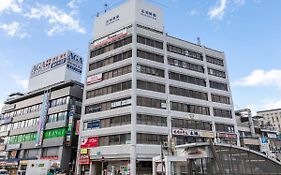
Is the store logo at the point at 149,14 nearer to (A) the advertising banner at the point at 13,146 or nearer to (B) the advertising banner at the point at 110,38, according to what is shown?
(B) the advertising banner at the point at 110,38

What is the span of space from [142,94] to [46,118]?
2685 centimetres

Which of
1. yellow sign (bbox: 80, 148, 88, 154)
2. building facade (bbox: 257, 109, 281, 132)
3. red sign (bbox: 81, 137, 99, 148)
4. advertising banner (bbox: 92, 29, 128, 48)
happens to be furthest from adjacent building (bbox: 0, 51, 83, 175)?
building facade (bbox: 257, 109, 281, 132)

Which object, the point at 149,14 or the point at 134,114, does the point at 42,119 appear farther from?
the point at 149,14

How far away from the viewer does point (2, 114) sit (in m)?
74.5

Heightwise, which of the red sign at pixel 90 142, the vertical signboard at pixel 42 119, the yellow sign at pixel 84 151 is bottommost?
the yellow sign at pixel 84 151

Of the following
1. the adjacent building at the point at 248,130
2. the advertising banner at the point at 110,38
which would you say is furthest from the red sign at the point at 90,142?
the adjacent building at the point at 248,130

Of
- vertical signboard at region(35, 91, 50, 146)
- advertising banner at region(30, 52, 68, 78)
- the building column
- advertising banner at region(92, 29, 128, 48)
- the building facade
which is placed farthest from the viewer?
the building facade

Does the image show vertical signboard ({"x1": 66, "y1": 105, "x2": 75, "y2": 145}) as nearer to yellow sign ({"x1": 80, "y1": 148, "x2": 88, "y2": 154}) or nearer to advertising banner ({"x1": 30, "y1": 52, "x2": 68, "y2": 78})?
yellow sign ({"x1": 80, "y1": 148, "x2": 88, "y2": 154})

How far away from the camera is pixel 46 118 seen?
59.8 meters

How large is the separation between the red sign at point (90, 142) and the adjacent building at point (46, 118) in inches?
181

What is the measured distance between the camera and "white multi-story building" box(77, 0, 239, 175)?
45.4 m

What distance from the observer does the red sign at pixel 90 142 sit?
48.2 meters

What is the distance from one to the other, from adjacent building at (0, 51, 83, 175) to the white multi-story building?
18.5ft

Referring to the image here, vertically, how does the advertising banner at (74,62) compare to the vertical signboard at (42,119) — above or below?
above
